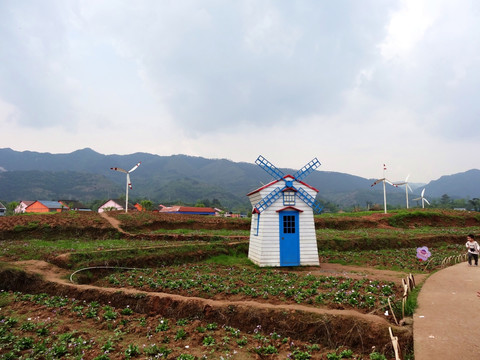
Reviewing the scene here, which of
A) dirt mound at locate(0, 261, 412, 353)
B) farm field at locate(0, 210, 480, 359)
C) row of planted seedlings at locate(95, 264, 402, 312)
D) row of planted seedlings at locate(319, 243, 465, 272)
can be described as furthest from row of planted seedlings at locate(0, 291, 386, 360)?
row of planted seedlings at locate(319, 243, 465, 272)

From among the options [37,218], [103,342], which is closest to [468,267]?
[103,342]

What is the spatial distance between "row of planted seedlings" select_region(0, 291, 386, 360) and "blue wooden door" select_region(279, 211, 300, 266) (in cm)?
902

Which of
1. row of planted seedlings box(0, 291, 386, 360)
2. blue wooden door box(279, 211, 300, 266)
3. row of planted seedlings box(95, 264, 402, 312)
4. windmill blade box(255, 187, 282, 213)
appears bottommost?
row of planted seedlings box(0, 291, 386, 360)

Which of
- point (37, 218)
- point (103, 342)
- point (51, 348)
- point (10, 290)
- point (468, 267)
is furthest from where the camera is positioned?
point (37, 218)

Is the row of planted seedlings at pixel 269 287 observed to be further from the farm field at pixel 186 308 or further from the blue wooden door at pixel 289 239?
the blue wooden door at pixel 289 239

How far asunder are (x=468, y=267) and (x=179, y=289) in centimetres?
1543

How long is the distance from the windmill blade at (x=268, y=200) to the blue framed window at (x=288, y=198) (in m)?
0.41

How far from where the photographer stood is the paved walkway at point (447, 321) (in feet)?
21.3

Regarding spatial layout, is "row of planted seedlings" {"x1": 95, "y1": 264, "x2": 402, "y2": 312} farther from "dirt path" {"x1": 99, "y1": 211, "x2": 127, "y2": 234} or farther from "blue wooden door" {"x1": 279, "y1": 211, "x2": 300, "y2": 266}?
"dirt path" {"x1": 99, "y1": 211, "x2": 127, "y2": 234}

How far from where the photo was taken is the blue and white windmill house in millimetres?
17453

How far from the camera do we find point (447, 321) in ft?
26.7

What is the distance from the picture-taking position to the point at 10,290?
12344 millimetres

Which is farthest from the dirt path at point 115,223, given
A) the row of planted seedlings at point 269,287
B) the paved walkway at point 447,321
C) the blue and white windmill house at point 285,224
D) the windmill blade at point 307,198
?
the paved walkway at point 447,321

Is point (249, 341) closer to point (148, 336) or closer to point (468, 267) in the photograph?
point (148, 336)
